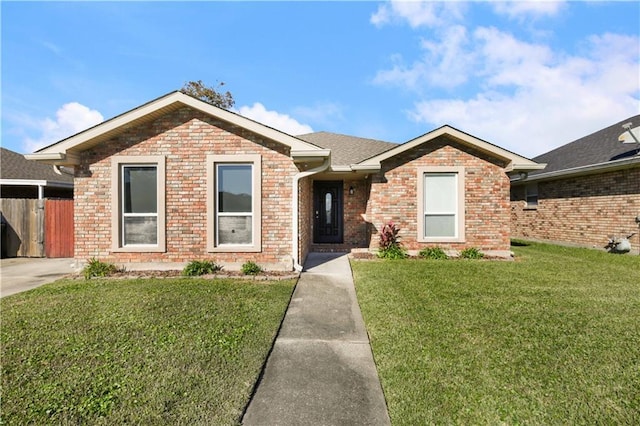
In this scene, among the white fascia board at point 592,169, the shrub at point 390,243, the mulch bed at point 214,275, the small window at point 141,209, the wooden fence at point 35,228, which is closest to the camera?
the mulch bed at point 214,275

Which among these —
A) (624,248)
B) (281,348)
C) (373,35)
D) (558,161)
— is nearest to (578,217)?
(624,248)

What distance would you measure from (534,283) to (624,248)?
6.46 meters

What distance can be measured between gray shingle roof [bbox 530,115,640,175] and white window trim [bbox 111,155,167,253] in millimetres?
14464

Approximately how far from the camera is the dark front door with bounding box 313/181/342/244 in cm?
1103

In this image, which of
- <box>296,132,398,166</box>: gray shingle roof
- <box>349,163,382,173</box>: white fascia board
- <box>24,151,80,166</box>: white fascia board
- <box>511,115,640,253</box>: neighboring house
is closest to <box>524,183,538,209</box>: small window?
<box>511,115,640,253</box>: neighboring house

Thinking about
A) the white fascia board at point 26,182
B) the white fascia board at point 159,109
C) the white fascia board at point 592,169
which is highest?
the white fascia board at point 159,109

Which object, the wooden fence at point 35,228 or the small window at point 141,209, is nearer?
the small window at point 141,209

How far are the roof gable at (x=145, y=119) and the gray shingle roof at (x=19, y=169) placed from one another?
6495 mm

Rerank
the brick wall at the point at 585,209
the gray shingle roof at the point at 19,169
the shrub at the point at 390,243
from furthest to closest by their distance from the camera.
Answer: the gray shingle roof at the point at 19,169
the brick wall at the point at 585,209
the shrub at the point at 390,243

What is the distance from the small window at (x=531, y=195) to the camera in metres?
13.5

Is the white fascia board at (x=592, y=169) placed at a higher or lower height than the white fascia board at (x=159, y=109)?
lower

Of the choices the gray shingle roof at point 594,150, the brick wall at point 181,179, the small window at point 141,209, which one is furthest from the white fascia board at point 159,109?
the gray shingle roof at point 594,150

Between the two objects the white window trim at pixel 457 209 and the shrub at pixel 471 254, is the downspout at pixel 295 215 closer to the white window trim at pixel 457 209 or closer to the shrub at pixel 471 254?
the white window trim at pixel 457 209

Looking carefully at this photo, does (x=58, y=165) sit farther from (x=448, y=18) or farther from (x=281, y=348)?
(x=448, y=18)
